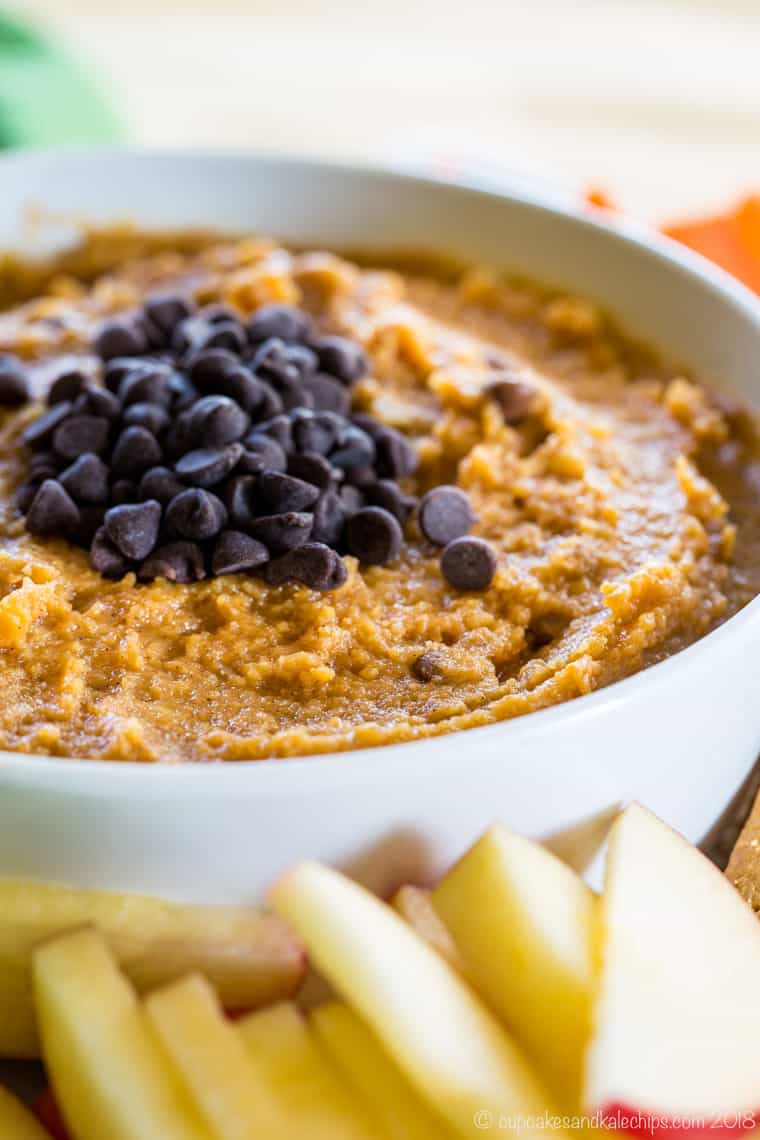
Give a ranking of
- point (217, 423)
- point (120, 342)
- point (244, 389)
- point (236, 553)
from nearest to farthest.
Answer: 1. point (236, 553)
2. point (217, 423)
3. point (244, 389)
4. point (120, 342)

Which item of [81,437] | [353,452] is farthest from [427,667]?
[81,437]

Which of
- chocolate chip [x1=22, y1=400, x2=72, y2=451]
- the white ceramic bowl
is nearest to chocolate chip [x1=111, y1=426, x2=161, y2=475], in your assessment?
chocolate chip [x1=22, y1=400, x2=72, y2=451]

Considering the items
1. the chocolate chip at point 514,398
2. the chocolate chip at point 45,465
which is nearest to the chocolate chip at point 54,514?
the chocolate chip at point 45,465

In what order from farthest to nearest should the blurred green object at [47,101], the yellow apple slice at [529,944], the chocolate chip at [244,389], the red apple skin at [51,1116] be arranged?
the blurred green object at [47,101]
the chocolate chip at [244,389]
the red apple skin at [51,1116]
the yellow apple slice at [529,944]

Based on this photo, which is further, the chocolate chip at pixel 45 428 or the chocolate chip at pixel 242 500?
the chocolate chip at pixel 45 428

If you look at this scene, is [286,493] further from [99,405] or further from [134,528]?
[99,405]

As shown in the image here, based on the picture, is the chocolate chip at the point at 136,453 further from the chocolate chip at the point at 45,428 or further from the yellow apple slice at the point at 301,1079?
the yellow apple slice at the point at 301,1079
